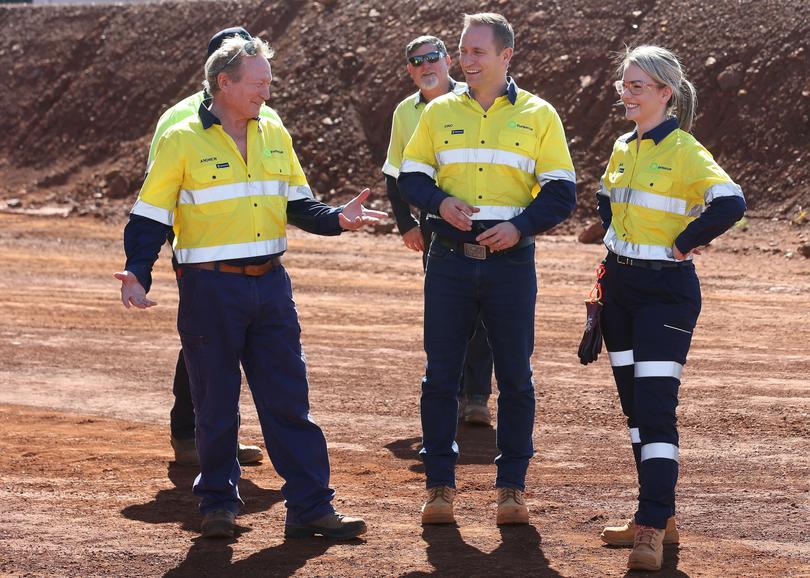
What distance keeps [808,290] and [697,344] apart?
399cm

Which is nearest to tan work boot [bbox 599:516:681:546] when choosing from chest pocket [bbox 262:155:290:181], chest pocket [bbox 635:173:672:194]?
chest pocket [bbox 635:173:672:194]

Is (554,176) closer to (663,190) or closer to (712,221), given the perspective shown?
(663,190)

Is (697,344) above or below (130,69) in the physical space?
below

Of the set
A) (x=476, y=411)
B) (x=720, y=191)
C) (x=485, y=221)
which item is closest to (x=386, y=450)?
(x=476, y=411)

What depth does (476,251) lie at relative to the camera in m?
6.41

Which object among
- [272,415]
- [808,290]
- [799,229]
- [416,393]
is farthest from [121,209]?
[272,415]

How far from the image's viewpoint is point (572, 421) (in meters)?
9.48

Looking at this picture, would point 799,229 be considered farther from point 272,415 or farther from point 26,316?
point 272,415

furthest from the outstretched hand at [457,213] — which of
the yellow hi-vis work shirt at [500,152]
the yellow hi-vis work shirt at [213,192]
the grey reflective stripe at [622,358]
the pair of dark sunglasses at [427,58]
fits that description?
the pair of dark sunglasses at [427,58]

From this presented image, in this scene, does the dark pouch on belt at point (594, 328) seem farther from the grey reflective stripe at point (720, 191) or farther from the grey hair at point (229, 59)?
the grey hair at point (229, 59)

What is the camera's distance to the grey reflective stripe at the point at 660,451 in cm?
588

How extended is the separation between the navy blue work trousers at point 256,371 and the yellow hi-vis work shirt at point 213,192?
148mm

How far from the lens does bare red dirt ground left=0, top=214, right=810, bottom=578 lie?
6.14 meters

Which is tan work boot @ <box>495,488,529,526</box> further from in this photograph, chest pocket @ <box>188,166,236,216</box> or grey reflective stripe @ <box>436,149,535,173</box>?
chest pocket @ <box>188,166,236,216</box>
